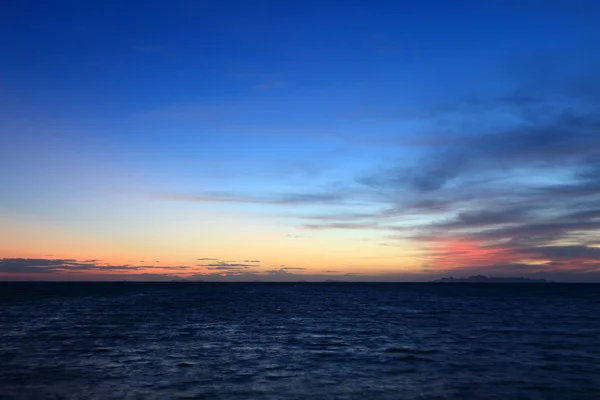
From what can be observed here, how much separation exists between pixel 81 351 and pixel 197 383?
1637 centimetres

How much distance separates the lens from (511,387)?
26.9 meters

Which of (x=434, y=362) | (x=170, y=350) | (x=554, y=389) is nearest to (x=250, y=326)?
(x=170, y=350)

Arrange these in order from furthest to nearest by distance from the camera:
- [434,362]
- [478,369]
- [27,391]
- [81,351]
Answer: [81,351] → [434,362] → [478,369] → [27,391]

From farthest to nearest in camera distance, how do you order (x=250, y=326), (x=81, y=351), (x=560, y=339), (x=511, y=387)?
(x=250, y=326) < (x=560, y=339) < (x=81, y=351) < (x=511, y=387)

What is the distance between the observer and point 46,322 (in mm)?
62656

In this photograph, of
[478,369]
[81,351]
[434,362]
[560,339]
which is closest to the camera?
[478,369]

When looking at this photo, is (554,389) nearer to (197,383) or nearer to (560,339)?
(197,383)

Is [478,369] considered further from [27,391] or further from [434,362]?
[27,391]

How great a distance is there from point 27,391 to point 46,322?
140 ft

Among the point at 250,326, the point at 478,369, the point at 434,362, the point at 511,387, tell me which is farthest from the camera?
the point at 250,326

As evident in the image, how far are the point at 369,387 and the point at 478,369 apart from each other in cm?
933

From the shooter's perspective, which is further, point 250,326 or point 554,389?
point 250,326

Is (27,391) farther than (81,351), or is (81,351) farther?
(81,351)

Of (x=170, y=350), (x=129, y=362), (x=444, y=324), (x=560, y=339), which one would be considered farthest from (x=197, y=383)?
(x=444, y=324)
